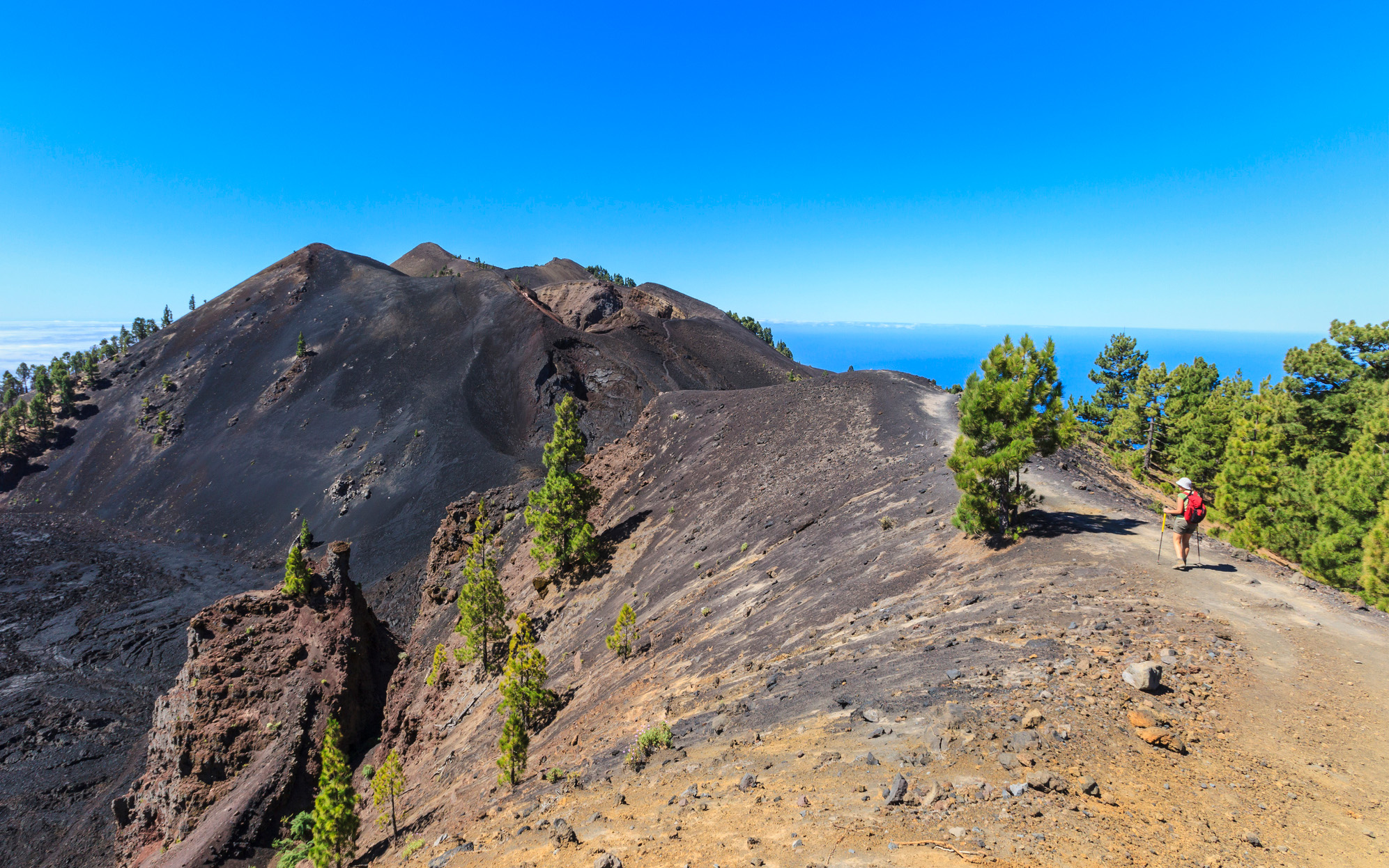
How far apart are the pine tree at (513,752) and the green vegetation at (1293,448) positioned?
81.8 feet

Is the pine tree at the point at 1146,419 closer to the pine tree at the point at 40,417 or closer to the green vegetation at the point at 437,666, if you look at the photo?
the green vegetation at the point at 437,666

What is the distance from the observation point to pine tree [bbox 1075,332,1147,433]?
55250 millimetres

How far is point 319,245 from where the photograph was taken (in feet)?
360

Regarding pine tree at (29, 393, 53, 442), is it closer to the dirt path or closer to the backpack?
the dirt path

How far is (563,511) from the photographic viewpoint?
29250mm

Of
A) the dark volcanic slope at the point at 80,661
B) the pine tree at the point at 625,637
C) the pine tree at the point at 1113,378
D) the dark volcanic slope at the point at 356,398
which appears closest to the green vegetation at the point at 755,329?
the dark volcanic slope at the point at 356,398

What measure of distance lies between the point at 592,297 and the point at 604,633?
3274 inches

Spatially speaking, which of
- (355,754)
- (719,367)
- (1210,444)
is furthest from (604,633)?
(719,367)

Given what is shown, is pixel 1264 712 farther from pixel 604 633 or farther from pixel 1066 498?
pixel 604 633

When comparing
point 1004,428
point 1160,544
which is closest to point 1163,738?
point 1160,544

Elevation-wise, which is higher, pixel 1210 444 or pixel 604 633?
pixel 1210 444

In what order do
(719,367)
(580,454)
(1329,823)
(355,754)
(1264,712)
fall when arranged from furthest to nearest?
1. (719,367)
2. (580,454)
3. (355,754)
4. (1264,712)
5. (1329,823)

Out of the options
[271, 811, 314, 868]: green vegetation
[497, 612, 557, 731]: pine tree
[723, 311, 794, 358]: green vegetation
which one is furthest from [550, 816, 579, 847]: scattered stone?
[723, 311, 794, 358]: green vegetation

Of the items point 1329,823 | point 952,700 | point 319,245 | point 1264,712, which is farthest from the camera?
point 319,245
